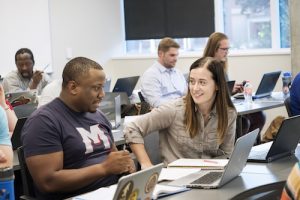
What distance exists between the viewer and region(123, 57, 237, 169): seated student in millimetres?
3322

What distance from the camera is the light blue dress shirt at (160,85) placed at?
6.23m

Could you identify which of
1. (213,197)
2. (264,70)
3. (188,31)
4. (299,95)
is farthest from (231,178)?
(188,31)

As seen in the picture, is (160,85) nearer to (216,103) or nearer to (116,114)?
(116,114)

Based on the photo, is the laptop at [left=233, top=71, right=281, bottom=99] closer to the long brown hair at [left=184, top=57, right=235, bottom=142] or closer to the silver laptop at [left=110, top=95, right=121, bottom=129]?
the silver laptop at [left=110, top=95, right=121, bottom=129]

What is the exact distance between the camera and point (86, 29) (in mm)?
8938

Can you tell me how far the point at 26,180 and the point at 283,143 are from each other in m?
1.38

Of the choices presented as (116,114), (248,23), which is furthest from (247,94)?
(248,23)

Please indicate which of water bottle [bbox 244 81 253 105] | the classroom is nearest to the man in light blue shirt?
water bottle [bbox 244 81 253 105]

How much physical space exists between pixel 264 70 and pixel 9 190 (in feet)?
21.9

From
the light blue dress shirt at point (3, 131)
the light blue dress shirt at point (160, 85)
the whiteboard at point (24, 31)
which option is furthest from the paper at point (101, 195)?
the whiteboard at point (24, 31)

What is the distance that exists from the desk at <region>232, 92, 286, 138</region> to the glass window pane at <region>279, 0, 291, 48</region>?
1680mm

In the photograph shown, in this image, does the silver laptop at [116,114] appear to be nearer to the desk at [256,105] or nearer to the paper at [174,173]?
the desk at [256,105]

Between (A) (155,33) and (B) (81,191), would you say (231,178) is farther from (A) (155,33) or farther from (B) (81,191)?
(A) (155,33)

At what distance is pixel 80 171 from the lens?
281cm
